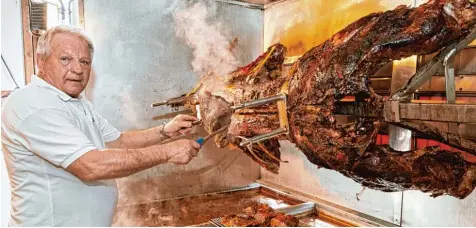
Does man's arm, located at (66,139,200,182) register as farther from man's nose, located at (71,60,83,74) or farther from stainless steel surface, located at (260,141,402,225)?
stainless steel surface, located at (260,141,402,225)

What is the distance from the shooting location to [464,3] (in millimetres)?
1943

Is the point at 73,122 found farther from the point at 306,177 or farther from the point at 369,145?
the point at 306,177

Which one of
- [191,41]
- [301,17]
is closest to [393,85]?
[301,17]

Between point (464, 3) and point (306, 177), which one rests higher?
point (464, 3)

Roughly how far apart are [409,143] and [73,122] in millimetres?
2571

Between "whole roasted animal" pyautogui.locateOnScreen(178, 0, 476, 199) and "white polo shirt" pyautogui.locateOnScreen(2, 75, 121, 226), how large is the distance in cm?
136

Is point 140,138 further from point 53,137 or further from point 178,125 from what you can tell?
point 53,137

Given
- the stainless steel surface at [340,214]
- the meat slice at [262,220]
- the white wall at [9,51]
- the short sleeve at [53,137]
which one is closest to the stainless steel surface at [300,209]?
the stainless steel surface at [340,214]

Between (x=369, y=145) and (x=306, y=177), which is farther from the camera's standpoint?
(x=306, y=177)

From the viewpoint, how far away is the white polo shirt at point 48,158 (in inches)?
86.1

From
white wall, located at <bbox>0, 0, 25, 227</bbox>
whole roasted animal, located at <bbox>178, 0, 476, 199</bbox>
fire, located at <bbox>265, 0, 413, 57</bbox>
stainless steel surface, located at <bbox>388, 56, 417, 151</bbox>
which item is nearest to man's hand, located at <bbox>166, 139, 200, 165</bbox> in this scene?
whole roasted animal, located at <bbox>178, 0, 476, 199</bbox>

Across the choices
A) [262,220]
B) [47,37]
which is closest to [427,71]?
[262,220]

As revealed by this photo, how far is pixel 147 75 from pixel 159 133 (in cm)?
112

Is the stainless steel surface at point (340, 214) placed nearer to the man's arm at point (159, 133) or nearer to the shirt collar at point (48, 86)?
the man's arm at point (159, 133)
